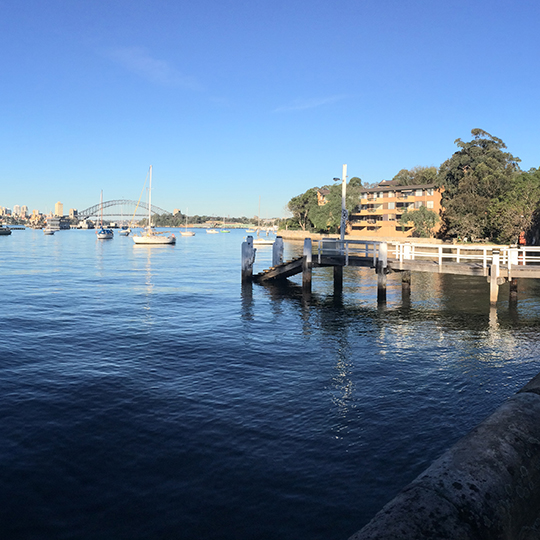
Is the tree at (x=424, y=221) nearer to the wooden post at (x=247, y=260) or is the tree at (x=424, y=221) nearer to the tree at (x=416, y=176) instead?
the tree at (x=416, y=176)

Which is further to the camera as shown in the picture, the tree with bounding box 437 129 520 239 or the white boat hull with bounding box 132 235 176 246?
the white boat hull with bounding box 132 235 176 246

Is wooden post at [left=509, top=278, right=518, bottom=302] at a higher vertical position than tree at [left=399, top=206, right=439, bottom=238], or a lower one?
lower

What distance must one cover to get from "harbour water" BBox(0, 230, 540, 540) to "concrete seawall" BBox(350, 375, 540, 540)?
3.69 meters

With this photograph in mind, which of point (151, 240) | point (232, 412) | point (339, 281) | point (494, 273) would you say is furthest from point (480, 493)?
point (151, 240)

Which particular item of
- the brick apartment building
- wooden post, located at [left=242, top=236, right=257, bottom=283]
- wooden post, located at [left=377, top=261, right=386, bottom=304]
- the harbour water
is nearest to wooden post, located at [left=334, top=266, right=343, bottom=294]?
wooden post, located at [left=377, top=261, right=386, bottom=304]

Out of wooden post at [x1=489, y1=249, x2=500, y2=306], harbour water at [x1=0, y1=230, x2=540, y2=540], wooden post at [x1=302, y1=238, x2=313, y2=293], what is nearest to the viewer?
harbour water at [x1=0, y1=230, x2=540, y2=540]

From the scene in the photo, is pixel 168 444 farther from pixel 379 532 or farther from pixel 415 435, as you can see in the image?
pixel 379 532

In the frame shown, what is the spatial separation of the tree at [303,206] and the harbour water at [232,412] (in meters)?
134

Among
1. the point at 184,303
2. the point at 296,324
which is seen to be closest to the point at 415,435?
the point at 296,324

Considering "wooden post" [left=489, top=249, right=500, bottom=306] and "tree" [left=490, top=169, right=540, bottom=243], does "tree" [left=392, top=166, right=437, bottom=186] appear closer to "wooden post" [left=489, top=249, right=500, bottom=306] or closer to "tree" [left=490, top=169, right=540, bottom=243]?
"tree" [left=490, top=169, right=540, bottom=243]

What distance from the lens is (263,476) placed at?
26.7 feet

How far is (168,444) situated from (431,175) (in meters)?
153

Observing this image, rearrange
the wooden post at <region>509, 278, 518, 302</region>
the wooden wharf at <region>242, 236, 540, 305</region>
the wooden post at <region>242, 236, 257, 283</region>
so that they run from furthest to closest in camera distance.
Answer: the wooden post at <region>242, 236, 257, 283</region> → the wooden post at <region>509, 278, 518, 302</region> → the wooden wharf at <region>242, 236, 540, 305</region>

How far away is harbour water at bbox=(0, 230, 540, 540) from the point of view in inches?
285
